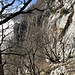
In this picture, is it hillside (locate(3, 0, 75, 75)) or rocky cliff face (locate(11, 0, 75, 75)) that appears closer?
hillside (locate(3, 0, 75, 75))

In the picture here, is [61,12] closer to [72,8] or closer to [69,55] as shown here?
[72,8]

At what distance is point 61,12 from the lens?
49.3 metres

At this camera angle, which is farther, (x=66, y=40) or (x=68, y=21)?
(x=68, y=21)

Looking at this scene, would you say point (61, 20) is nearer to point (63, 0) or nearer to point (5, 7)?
point (63, 0)

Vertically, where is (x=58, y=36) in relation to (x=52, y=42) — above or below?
above

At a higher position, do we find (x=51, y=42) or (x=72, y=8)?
(x=72, y=8)

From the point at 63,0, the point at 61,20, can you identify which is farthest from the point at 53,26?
the point at 63,0

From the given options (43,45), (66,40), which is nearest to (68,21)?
(66,40)

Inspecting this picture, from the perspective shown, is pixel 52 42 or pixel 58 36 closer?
pixel 52 42

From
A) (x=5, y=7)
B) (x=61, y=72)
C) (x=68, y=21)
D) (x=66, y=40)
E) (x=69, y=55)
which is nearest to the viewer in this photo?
(x=5, y=7)

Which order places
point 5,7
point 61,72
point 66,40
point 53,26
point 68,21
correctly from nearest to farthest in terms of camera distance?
point 5,7 → point 61,72 → point 66,40 → point 68,21 → point 53,26

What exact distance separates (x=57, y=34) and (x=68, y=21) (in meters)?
3.12

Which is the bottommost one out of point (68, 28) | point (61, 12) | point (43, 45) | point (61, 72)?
point (61, 72)

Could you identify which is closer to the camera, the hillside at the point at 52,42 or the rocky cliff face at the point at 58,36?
the hillside at the point at 52,42
